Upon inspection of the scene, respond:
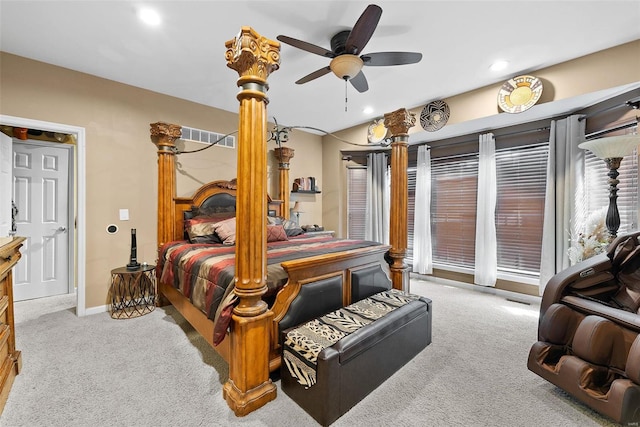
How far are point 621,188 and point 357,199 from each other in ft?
11.4

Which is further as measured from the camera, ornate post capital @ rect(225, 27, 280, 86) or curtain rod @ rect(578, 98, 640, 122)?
curtain rod @ rect(578, 98, 640, 122)

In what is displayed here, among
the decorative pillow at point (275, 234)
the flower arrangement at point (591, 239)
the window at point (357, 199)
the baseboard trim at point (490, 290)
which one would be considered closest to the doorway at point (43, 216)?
the decorative pillow at point (275, 234)

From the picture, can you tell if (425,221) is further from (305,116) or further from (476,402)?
(476,402)

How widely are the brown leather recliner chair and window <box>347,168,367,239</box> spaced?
11.3 ft

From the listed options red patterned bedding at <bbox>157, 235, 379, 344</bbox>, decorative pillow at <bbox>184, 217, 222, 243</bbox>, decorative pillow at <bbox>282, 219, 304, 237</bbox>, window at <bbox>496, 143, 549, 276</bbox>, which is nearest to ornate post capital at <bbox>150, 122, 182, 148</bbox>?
decorative pillow at <bbox>184, 217, 222, 243</bbox>

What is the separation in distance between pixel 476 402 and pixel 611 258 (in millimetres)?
1393

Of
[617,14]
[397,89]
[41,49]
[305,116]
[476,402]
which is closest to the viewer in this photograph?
[476,402]

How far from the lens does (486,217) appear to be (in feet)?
12.5

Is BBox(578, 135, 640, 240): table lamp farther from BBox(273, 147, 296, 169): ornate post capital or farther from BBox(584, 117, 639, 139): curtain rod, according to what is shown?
BBox(273, 147, 296, 169): ornate post capital

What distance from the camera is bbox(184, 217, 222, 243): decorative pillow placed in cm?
318

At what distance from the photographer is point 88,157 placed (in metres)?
3.00

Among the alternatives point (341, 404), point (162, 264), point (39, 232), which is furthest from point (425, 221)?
point (39, 232)

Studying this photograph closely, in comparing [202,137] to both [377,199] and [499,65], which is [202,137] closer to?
[377,199]

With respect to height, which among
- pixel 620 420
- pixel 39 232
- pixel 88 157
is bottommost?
pixel 620 420
